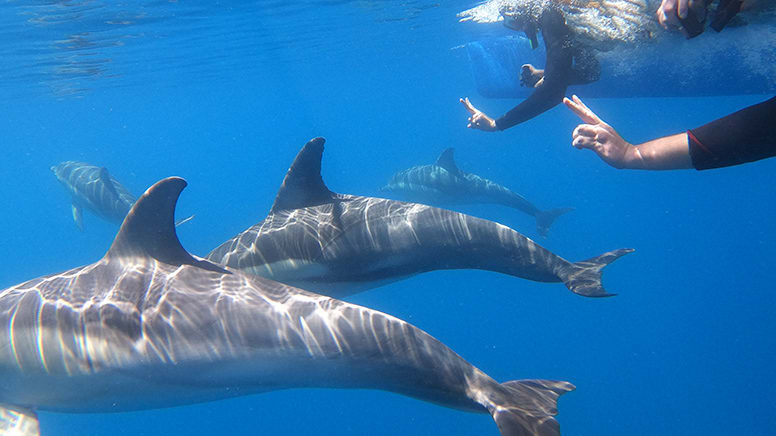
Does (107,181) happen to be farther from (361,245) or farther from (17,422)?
(361,245)

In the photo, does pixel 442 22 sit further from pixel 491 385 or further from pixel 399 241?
pixel 491 385

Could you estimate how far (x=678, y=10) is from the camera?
12.4 ft

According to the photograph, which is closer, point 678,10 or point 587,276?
point 678,10

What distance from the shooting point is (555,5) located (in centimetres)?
690

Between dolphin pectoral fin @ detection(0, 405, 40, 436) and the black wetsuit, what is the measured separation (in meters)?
6.69

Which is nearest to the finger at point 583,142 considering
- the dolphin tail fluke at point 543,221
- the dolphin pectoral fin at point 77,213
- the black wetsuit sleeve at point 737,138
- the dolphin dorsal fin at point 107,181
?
the black wetsuit sleeve at point 737,138

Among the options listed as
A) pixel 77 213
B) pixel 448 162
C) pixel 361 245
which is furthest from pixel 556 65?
pixel 77 213

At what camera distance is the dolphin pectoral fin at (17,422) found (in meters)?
4.19

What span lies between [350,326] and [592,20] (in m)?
5.71

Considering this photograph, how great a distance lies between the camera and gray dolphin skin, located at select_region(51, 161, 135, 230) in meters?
11.6

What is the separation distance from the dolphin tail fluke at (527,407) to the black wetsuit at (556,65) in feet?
13.1

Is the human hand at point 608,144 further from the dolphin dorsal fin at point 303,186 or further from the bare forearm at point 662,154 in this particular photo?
the dolphin dorsal fin at point 303,186

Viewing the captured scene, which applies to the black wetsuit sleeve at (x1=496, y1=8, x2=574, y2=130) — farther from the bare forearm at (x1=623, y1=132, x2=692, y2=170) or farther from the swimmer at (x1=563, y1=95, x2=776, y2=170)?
the bare forearm at (x1=623, y1=132, x2=692, y2=170)

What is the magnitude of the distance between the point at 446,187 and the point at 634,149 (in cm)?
1041
